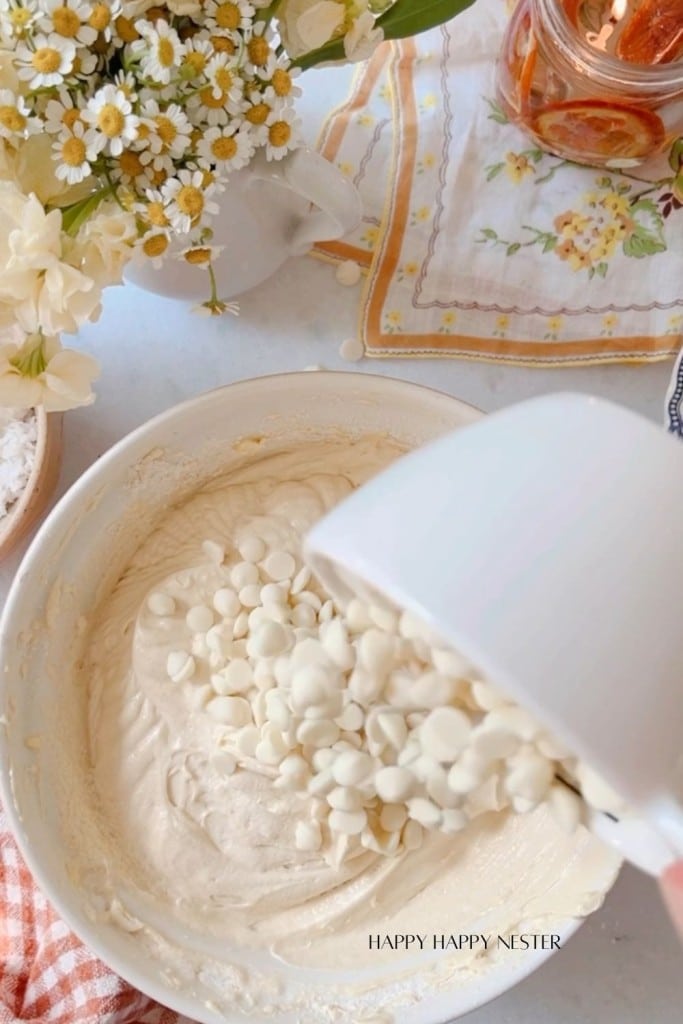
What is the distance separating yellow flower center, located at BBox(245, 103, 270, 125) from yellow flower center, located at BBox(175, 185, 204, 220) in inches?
2.0

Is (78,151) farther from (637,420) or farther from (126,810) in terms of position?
(126,810)

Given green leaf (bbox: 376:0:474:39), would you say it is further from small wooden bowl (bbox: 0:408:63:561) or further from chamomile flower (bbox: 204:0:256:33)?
small wooden bowl (bbox: 0:408:63:561)

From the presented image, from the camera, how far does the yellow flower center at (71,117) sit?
427 mm

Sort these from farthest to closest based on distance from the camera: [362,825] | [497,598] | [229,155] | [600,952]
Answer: [600,952], [362,825], [229,155], [497,598]

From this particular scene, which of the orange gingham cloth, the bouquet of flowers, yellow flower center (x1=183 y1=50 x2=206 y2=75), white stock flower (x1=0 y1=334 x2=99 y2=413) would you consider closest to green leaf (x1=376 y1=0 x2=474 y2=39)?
the bouquet of flowers

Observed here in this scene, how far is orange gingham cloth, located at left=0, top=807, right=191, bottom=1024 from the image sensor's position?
2.21ft

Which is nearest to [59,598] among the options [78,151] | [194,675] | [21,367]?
[194,675]

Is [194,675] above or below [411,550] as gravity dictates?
below

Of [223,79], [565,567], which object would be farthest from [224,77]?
[565,567]

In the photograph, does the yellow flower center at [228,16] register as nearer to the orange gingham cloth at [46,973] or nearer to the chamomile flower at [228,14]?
the chamomile flower at [228,14]

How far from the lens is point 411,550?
0.37 metres

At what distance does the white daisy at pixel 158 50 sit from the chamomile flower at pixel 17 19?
0.04m

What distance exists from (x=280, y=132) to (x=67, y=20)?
0.40 feet

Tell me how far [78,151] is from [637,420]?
283 millimetres
